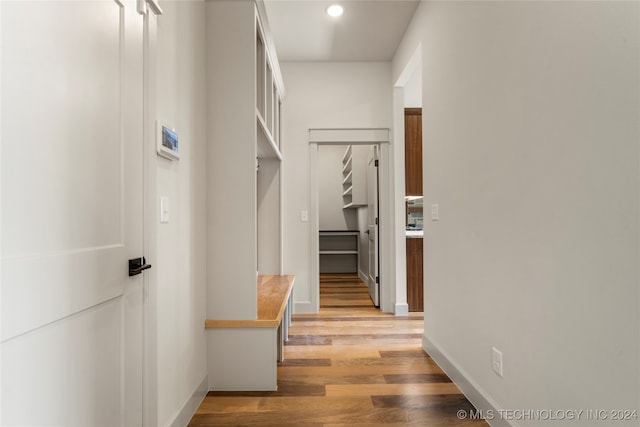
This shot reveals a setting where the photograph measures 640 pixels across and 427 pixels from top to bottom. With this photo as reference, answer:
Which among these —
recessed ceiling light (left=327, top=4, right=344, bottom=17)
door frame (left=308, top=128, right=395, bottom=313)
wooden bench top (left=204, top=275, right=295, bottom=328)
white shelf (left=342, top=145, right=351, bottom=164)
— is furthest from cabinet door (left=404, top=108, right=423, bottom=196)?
white shelf (left=342, top=145, right=351, bottom=164)

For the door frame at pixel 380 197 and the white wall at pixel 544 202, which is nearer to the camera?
the white wall at pixel 544 202

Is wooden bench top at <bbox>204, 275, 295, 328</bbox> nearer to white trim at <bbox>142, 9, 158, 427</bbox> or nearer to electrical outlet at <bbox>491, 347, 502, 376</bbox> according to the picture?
white trim at <bbox>142, 9, 158, 427</bbox>

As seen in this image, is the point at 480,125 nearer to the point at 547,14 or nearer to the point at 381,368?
the point at 547,14

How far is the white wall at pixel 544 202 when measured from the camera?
996 mm

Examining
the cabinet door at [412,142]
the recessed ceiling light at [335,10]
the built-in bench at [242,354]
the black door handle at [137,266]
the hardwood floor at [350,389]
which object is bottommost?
the hardwood floor at [350,389]

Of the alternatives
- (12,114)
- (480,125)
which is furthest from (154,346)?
(480,125)

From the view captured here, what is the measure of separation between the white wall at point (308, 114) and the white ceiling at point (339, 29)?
0.50 ft

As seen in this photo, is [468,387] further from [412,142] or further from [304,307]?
[412,142]

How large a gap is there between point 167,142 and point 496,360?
186 cm

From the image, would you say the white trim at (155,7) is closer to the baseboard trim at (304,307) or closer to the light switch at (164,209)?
the light switch at (164,209)

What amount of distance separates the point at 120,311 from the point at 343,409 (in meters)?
1.28

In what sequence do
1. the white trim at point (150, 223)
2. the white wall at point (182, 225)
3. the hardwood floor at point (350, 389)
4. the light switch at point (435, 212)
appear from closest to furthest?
the white trim at point (150, 223)
the white wall at point (182, 225)
the hardwood floor at point (350, 389)
the light switch at point (435, 212)

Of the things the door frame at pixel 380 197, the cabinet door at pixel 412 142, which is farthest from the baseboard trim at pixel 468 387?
the cabinet door at pixel 412 142

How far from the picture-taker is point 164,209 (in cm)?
150
